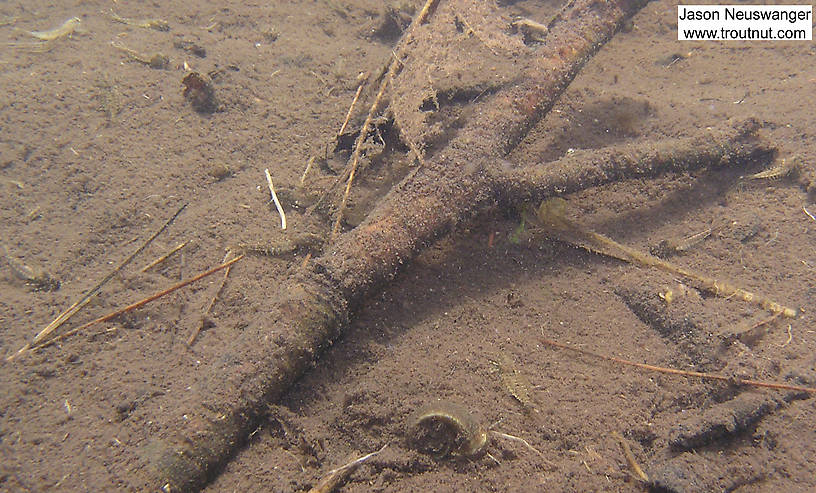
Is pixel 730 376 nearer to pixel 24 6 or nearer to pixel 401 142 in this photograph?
pixel 401 142

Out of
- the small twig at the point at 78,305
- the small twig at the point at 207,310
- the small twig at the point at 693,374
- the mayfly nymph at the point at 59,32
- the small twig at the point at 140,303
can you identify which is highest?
the mayfly nymph at the point at 59,32

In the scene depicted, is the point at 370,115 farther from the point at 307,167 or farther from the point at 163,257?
the point at 163,257

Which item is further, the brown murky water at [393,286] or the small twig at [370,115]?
the small twig at [370,115]

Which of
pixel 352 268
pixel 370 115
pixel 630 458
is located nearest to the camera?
pixel 630 458

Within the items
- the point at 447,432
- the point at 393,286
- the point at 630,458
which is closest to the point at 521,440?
the point at 447,432
